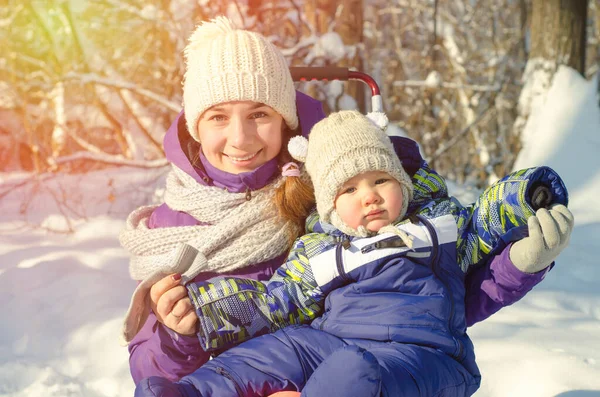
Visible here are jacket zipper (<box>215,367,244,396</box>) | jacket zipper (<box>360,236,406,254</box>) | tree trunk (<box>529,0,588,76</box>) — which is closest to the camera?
jacket zipper (<box>215,367,244,396</box>)

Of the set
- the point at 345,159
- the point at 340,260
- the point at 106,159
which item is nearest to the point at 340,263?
the point at 340,260

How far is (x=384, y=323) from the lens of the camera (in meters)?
1.78

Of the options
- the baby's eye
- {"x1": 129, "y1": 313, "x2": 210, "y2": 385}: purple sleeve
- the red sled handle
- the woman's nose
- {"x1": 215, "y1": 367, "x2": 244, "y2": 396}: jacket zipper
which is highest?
the red sled handle

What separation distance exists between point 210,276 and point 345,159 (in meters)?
0.65

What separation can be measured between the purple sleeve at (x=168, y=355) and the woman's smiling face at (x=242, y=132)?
0.60m

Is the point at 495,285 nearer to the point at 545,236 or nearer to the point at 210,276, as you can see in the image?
the point at 545,236

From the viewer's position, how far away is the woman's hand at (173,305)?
6.06 feet

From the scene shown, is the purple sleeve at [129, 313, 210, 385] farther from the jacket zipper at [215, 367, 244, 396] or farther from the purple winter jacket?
the jacket zipper at [215, 367, 244, 396]

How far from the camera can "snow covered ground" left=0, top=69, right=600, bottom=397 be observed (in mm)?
2924

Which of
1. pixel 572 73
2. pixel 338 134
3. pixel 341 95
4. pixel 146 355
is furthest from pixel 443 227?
pixel 572 73

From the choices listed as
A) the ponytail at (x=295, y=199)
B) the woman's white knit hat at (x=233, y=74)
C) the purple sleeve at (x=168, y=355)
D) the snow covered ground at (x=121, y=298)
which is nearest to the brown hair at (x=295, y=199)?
the ponytail at (x=295, y=199)

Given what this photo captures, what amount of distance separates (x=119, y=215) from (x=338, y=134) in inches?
185

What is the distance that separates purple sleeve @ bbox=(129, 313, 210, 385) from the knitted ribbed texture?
1.85ft

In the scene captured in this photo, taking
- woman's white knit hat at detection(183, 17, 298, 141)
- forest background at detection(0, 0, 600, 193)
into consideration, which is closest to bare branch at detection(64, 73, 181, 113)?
forest background at detection(0, 0, 600, 193)
